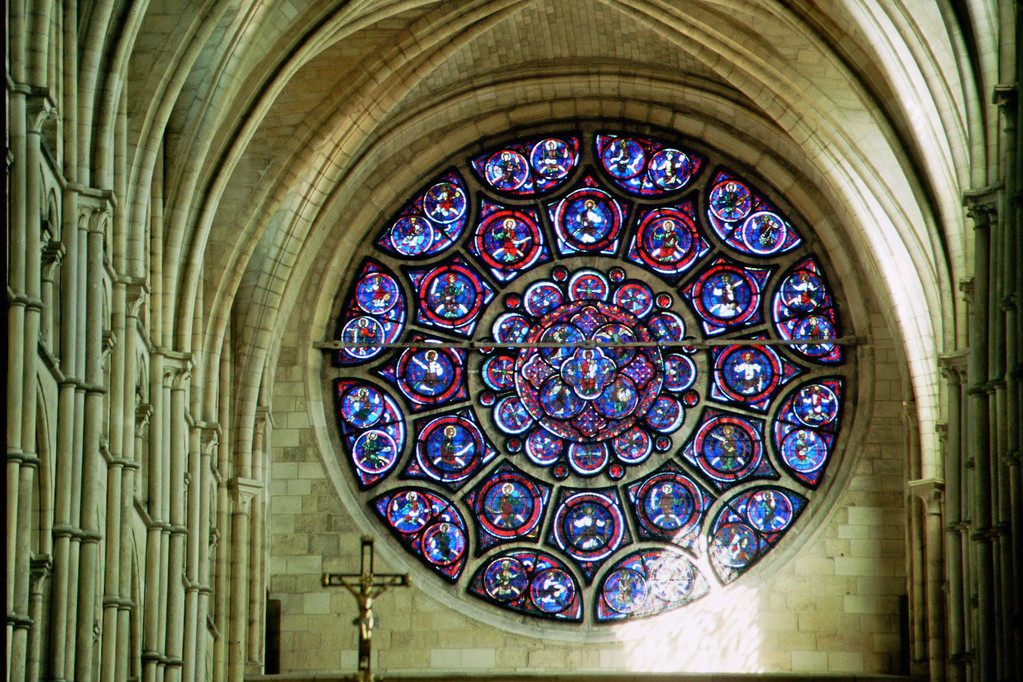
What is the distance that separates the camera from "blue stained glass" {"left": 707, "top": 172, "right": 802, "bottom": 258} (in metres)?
23.6

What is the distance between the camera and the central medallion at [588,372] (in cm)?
2308

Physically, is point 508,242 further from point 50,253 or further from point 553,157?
point 50,253

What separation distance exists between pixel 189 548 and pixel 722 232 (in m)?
7.83

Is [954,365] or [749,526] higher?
[954,365]

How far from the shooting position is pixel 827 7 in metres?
19.1

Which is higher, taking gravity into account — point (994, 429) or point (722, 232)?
point (722, 232)

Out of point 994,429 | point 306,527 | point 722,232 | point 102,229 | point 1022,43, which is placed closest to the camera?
point 1022,43

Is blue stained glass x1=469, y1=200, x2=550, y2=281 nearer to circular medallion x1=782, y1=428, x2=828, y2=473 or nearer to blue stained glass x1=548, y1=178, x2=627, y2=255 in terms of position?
blue stained glass x1=548, y1=178, x2=627, y2=255

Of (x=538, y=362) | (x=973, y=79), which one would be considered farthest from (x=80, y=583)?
(x=538, y=362)

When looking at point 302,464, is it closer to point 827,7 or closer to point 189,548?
point 189,548

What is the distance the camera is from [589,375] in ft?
76.8

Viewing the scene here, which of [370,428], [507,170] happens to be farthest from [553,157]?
[370,428]

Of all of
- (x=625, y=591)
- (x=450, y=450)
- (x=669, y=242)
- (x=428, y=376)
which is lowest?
(x=625, y=591)

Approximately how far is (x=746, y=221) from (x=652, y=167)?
4.16 feet
